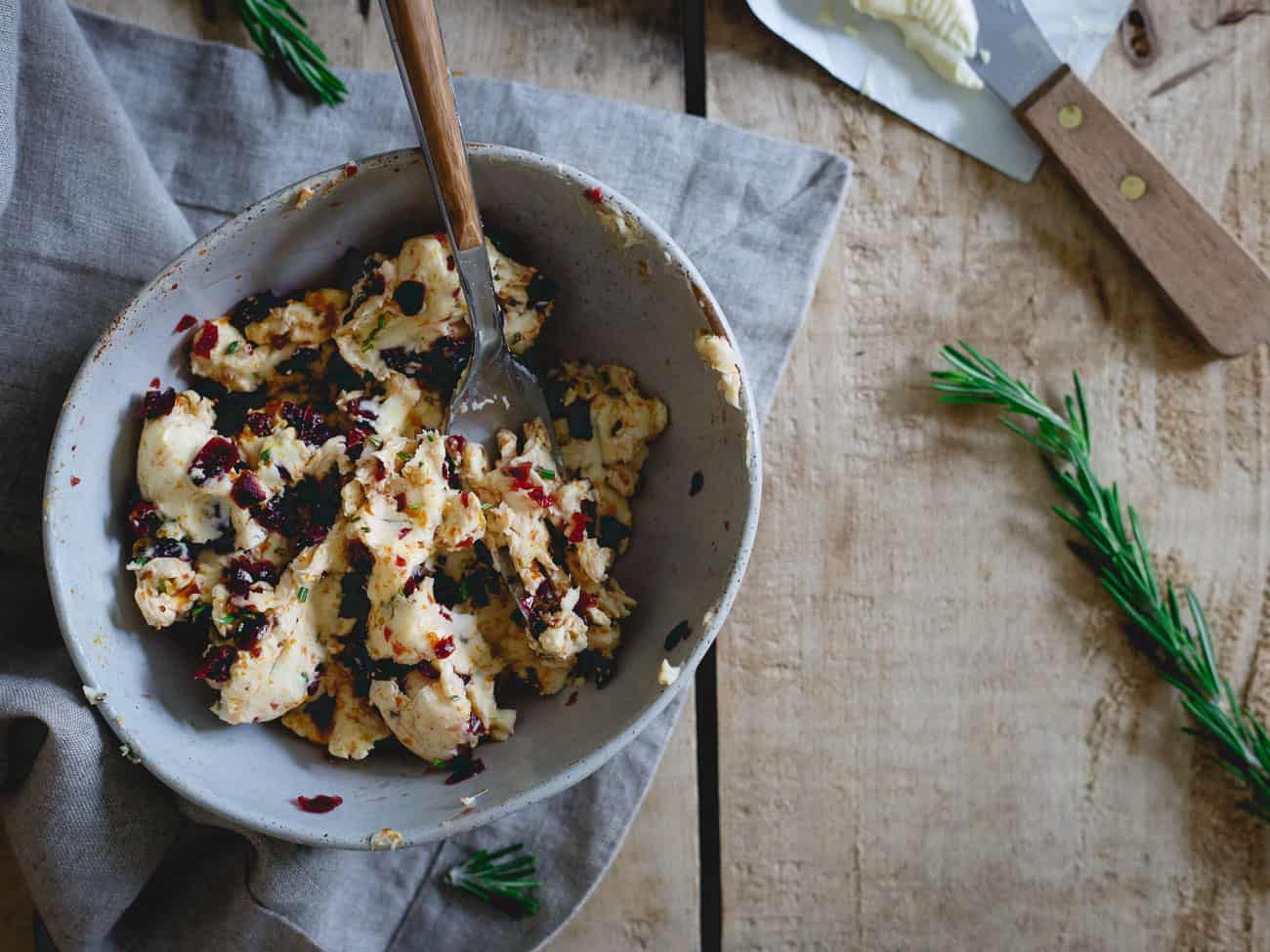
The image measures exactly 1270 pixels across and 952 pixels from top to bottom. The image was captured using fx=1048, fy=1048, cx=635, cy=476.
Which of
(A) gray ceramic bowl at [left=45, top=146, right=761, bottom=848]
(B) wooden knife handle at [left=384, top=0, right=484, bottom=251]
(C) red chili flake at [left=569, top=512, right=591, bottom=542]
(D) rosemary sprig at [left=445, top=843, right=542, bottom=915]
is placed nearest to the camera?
(B) wooden knife handle at [left=384, top=0, right=484, bottom=251]

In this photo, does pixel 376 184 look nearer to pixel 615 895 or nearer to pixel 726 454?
pixel 726 454

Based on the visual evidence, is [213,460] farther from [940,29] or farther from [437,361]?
[940,29]

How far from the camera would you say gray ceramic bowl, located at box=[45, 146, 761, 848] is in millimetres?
1105

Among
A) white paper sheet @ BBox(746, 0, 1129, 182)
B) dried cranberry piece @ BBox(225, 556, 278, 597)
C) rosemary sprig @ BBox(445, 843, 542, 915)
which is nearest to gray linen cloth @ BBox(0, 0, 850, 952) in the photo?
rosemary sprig @ BBox(445, 843, 542, 915)

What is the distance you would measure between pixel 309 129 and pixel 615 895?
44.6 inches

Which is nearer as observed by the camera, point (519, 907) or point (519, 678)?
point (519, 678)

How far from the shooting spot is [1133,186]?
146 centimetres

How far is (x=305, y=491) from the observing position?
1.19 metres

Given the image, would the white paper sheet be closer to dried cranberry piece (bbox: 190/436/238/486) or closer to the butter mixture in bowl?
the butter mixture in bowl

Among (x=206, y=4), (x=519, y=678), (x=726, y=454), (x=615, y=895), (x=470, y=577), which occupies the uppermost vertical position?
(x=206, y=4)

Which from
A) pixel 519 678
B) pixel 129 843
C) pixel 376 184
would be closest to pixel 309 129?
pixel 376 184

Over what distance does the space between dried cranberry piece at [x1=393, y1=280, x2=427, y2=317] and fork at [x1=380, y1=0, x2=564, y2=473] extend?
0.07m

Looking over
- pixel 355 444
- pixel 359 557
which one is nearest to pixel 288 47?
pixel 355 444

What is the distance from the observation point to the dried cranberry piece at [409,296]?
1.20 metres
